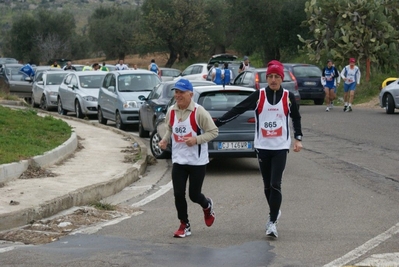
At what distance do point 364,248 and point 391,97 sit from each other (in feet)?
60.4

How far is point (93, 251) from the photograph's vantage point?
7.78 metres

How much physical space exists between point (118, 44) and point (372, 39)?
44534 mm

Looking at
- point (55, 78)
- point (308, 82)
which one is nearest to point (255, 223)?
point (308, 82)

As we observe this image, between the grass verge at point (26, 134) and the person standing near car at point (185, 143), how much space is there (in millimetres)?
4244

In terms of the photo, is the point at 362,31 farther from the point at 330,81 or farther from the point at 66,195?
the point at 66,195

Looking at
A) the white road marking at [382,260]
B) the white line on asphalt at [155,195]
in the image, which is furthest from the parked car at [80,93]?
the white road marking at [382,260]

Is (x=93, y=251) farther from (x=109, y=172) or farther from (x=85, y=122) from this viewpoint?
(x=85, y=122)

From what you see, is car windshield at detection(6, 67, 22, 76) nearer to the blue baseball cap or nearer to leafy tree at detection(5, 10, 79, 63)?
the blue baseball cap

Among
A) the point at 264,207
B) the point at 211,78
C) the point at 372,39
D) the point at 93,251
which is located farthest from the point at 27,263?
the point at 372,39

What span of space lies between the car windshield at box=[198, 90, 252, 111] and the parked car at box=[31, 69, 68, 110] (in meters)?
16.4

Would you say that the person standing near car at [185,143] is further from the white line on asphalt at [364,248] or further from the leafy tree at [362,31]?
the leafy tree at [362,31]

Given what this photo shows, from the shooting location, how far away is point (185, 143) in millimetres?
8570

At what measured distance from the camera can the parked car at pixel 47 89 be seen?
29678 mm

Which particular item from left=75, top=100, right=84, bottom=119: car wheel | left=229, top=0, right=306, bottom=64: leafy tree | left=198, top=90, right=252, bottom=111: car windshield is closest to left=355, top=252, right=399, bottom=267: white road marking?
left=198, top=90, right=252, bottom=111: car windshield
